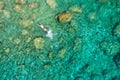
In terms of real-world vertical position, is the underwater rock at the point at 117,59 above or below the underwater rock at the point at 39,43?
below

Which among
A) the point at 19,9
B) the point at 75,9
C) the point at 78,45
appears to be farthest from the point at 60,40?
the point at 19,9

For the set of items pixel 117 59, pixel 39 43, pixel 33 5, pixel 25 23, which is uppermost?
pixel 33 5

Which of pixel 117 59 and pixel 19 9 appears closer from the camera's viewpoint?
pixel 117 59

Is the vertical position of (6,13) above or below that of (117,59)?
above

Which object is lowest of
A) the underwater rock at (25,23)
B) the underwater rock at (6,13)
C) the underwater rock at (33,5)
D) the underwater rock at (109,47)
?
the underwater rock at (109,47)

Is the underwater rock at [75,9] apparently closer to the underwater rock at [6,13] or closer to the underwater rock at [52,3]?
the underwater rock at [52,3]

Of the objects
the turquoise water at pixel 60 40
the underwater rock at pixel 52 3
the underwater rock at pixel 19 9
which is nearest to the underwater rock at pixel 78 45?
the turquoise water at pixel 60 40

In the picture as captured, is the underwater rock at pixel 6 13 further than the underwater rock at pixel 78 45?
Yes

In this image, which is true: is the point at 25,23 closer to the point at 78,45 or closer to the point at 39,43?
the point at 39,43

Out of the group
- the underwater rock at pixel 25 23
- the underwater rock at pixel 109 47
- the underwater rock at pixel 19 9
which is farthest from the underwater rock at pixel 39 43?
the underwater rock at pixel 109 47

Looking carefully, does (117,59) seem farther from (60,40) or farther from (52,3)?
(52,3)
